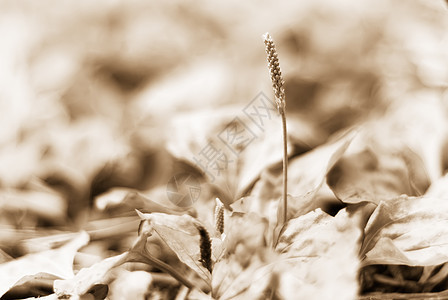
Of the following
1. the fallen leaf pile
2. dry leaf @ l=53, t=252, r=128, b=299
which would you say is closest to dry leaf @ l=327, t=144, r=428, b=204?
the fallen leaf pile

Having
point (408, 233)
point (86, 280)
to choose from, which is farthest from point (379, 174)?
point (86, 280)

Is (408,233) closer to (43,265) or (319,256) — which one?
(319,256)

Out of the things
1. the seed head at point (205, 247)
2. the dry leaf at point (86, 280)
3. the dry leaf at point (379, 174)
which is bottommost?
the dry leaf at point (86, 280)

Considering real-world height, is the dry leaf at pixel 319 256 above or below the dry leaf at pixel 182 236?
above

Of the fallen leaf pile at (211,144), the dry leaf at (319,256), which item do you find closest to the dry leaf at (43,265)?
the fallen leaf pile at (211,144)

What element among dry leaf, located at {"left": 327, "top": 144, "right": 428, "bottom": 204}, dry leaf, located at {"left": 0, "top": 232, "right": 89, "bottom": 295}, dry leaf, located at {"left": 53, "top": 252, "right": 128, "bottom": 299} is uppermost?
dry leaf, located at {"left": 327, "top": 144, "right": 428, "bottom": 204}

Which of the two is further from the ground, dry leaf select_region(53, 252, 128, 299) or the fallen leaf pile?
the fallen leaf pile

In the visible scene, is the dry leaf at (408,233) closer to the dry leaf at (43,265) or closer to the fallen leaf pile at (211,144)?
the fallen leaf pile at (211,144)

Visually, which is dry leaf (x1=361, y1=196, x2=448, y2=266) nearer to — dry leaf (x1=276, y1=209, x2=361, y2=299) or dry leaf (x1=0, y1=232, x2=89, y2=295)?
dry leaf (x1=276, y1=209, x2=361, y2=299)
